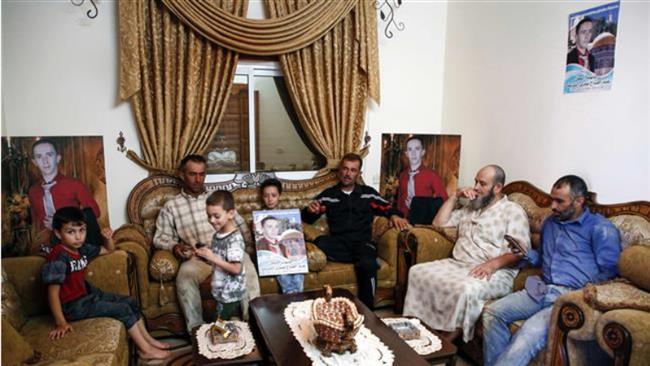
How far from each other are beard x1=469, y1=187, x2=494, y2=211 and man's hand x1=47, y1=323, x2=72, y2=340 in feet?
8.69

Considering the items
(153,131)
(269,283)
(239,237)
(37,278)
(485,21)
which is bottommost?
(269,283)

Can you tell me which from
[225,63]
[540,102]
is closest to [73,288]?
[225,63]

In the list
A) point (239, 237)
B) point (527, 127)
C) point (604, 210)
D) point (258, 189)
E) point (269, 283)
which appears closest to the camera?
point (239, 237)

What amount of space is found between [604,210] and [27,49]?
13.7ft

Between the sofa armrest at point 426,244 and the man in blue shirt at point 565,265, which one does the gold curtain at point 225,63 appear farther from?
the man in blue shirt at point 565,265

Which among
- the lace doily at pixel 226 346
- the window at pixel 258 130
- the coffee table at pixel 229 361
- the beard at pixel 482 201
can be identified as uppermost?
the window at pixel 258 130

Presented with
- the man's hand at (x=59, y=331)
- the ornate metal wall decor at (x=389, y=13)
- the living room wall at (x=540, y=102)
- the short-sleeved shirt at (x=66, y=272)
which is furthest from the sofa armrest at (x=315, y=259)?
the ornate metal wall decor at (x=389, y=13)

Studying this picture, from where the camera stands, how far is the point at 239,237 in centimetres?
241

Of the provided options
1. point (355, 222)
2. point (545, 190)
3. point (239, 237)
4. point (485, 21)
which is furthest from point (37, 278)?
point (485, 21)

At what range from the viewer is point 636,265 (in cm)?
225

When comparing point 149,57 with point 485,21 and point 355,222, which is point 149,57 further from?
point 485,21

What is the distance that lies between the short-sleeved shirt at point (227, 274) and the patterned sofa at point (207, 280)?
71 centimetres

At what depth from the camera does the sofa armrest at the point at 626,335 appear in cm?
186

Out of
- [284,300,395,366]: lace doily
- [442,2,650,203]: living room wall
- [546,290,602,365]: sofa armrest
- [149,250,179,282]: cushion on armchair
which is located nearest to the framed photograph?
[149,250,179,282]: cushion on armchair
